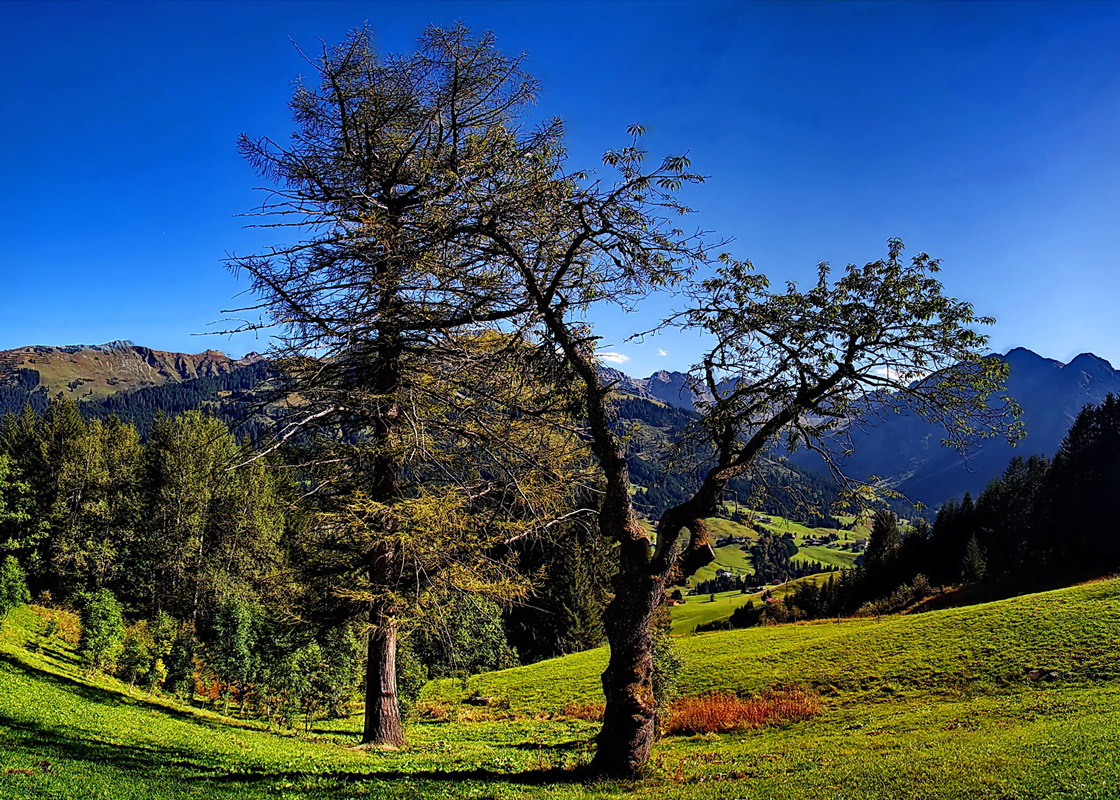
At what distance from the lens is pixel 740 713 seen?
21.3m

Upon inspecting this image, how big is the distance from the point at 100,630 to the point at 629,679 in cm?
3037

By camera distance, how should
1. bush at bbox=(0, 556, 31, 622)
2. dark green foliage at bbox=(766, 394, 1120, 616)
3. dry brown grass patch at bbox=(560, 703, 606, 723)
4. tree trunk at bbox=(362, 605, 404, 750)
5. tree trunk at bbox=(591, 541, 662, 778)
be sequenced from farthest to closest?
dark green foliage at bbox=(766, 394, 1120, 616) → bush at bbox=(0, 556, 31, 622) → dry brown grass patch at bbox=(560, 703, 606, 723) → tree trunk at bbox=(362, 605, 404, 750) → tree trunk at bbox=(591, 541, 662, 778)

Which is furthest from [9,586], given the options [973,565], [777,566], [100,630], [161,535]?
[777,566]

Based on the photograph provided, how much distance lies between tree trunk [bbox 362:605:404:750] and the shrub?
10.8 meters

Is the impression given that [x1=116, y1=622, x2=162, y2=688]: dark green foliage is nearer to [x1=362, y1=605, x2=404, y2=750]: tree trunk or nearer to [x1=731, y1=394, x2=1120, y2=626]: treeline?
[x1=362, y1=605, x2=404, y2=750]: tree trunk

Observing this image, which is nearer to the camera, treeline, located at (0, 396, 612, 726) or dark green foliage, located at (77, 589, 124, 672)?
dark green foliage, located at (77, 589, 124, 672)

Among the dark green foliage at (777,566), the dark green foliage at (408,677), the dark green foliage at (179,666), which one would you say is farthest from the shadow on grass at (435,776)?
the dark green foliage at (777,566)

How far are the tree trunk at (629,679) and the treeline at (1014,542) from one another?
4851 centimetres

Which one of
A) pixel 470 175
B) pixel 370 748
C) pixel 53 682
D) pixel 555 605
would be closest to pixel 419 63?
pixel 470 175

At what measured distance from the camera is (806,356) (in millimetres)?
9930

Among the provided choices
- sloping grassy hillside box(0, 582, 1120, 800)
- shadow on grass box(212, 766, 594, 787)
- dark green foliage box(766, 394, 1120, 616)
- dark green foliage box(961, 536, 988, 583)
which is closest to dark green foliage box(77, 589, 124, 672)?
sloping grassy hillside box(0, 582, 1120, 800)

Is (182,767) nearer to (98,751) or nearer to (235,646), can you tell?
(98,751)

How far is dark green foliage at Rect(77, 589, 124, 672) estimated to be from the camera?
27297 millimetres

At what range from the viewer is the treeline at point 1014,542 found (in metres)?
52.2
